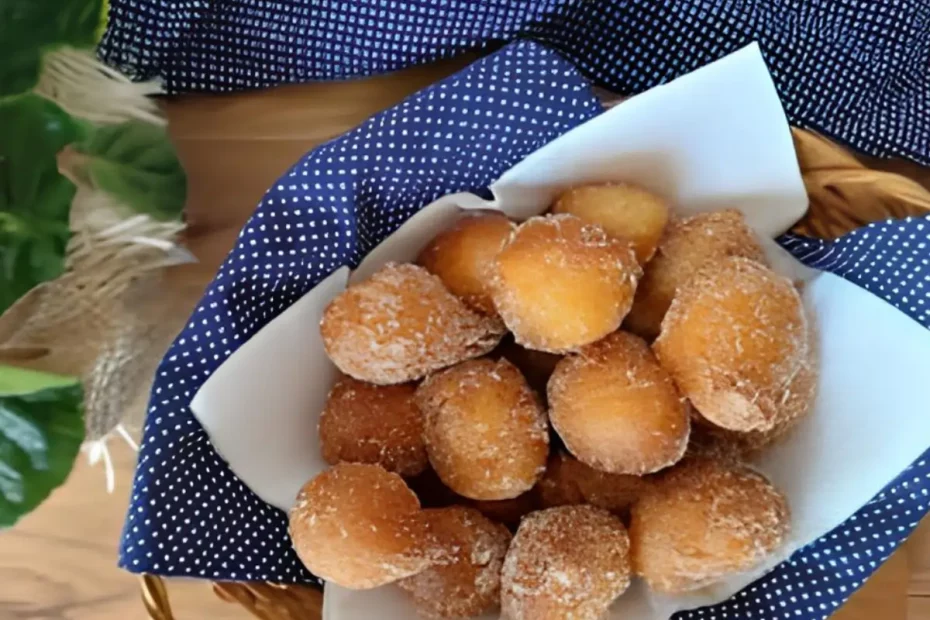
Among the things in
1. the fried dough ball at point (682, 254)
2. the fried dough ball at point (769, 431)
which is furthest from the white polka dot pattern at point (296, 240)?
the fried dough ball at point (769, 431)

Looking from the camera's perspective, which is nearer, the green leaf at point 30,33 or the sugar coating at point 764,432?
the green leaf at point 30,33

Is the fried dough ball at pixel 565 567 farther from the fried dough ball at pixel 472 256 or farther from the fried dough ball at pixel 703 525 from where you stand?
the fried dough ball at pixel 472 256

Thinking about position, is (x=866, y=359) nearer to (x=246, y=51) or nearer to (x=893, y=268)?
(x=893, y=268)

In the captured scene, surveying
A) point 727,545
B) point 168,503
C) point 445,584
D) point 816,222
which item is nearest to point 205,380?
point 168,503

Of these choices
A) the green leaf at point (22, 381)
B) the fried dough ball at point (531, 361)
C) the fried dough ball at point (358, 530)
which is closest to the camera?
the green leaf at point (22, 381)

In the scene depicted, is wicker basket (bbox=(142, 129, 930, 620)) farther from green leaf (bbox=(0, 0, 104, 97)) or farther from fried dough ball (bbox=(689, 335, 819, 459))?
green leaf (bbox=(0, 0, 104, 97))
